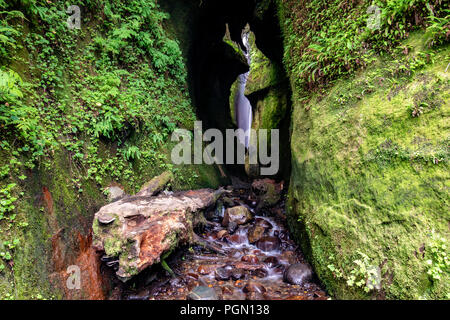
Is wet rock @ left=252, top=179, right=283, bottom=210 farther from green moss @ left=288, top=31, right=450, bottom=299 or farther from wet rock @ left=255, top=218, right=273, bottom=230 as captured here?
green moss @ left=288, top=31, right=450, bottom=299

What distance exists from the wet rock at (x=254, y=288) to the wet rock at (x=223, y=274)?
0.44 metres

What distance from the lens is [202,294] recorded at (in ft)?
12.0

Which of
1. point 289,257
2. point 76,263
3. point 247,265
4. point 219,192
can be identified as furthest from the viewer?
point 219,192

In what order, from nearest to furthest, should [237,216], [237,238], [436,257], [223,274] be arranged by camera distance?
[436,257]
[223,274]
[237,238]
[237,216]

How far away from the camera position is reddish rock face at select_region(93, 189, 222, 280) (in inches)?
133

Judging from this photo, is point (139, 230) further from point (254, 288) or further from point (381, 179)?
point (381, 179)

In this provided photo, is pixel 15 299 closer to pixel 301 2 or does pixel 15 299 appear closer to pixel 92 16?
pixel 92 16

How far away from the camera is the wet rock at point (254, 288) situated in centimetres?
392

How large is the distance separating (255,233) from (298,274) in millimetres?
1843

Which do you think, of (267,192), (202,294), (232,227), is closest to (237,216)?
(232,227)

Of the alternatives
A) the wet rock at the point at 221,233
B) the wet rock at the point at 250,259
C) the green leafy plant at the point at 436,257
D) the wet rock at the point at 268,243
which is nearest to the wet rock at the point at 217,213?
the wet rock at the point at 221,233

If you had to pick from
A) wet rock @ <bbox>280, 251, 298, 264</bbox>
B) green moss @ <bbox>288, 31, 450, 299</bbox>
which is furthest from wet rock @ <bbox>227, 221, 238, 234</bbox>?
green moss @ <bbox>288, 31, 450, 299</bbox>

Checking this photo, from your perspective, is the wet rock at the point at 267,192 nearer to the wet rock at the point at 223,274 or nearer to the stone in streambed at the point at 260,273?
the stone in streambed at the point at 260,273

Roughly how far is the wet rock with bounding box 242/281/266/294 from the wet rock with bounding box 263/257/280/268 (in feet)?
2.72
